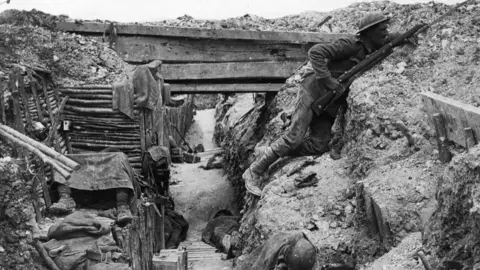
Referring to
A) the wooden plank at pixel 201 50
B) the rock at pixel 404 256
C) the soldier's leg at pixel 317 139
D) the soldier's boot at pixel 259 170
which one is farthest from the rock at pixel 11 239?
the wooden plank at pixel 201 50

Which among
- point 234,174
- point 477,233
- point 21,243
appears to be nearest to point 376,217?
point 477,233

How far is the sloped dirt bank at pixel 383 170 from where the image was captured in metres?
11.2

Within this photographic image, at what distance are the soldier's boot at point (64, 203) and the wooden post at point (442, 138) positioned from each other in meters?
4.76

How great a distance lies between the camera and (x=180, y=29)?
59.6 feet

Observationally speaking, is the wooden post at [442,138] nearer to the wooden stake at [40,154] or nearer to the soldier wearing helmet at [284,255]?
the soldier wearing helmet at [284,255]

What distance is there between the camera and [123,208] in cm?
1342

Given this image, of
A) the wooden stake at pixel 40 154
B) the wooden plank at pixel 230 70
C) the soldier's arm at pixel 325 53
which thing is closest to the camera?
the wooden stake at pixel 40 154

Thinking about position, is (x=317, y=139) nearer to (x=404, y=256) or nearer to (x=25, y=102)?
(x=25, y=102)

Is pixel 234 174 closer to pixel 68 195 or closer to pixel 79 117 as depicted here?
pixel 79 117

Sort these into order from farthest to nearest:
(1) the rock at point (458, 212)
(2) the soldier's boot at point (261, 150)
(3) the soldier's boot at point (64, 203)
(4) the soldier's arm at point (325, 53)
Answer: (2) the soldier's boot at point (261, 150) < (4) the soldier's arm at point (325, 53) < (3) the soldier's boot at point (64, 203) < (1) the rock at point (458, 212)

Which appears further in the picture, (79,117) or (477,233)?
(79,117)

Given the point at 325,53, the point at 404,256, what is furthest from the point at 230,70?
the point at 404,256

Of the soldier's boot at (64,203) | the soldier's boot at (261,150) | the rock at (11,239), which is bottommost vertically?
the soldier's boot at (261,150)

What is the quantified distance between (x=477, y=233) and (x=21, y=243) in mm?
4055
